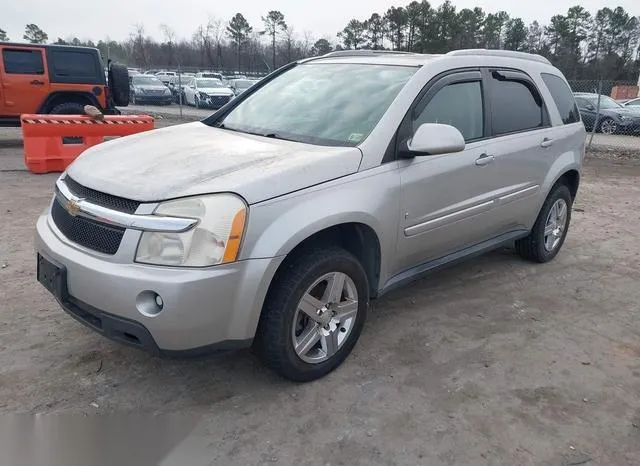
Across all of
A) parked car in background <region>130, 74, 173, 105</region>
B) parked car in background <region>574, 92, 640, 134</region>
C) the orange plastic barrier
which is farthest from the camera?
parked car in background <region>130, 74, 173, 105</region>

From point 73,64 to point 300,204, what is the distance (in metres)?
10.4

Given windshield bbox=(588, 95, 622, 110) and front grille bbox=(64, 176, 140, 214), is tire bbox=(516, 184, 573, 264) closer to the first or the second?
front grille bbox=(64, 176, 140, 214)

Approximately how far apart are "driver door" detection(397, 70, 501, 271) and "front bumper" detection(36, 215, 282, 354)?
3.74 ft

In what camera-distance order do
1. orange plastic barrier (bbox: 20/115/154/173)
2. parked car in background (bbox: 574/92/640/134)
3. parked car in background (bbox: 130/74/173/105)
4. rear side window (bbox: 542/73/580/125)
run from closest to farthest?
rear side window (bbox: 542/73/580/125) → orange plastic barrier (bbox: 20/115/154/173) → parked car in background (bbox: 574/92/640/134) → parked car in background (bbox: 130/74/173/105)

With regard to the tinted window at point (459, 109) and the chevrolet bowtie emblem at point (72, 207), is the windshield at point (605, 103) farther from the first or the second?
the chevrolet bowtie emblem at point (72, 207)

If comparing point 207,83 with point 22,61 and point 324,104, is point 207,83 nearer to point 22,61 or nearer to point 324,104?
point 22,61

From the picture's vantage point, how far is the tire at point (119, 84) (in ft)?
37.6

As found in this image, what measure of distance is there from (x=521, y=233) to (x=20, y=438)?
12.6 feet

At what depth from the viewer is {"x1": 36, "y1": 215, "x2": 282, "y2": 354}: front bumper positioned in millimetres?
2469

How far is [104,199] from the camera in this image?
274cm

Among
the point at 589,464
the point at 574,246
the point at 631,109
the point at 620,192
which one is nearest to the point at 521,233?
the point at 574,246

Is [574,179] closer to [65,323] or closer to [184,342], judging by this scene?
[184,342]

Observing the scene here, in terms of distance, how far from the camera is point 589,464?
8.24 feet

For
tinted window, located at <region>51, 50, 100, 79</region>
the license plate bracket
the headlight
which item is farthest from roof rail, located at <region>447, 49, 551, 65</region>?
tinted window, located at <region>51, 50, 100, 79</region>
